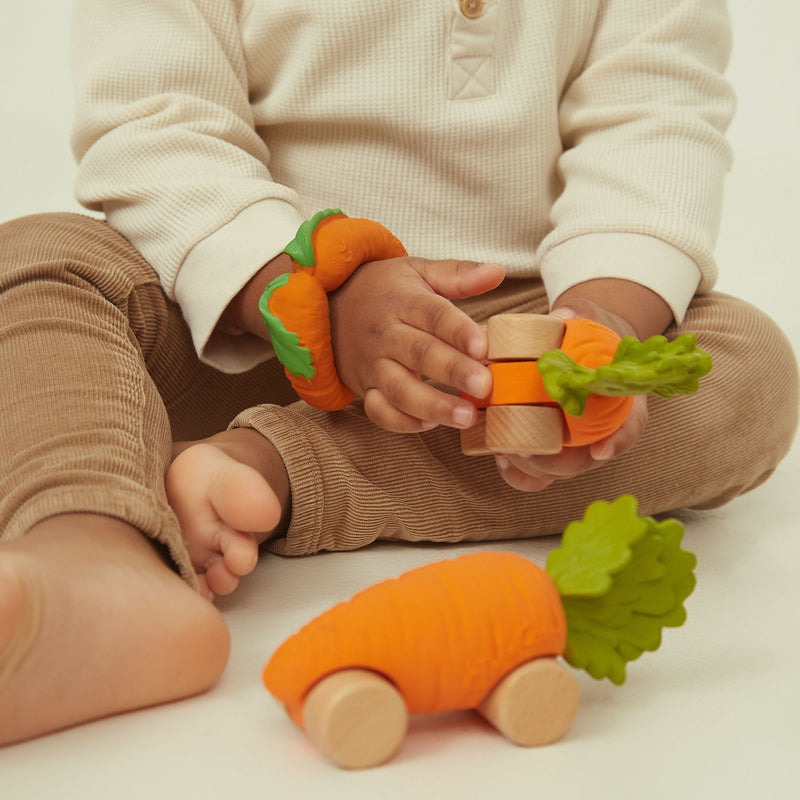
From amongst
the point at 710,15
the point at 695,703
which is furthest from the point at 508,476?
the point at 710,15

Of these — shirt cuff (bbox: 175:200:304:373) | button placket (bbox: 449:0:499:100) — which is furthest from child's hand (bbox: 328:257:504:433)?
button placket (bbox: 449:0:499:100)

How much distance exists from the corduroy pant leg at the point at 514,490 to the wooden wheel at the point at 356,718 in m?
0.29

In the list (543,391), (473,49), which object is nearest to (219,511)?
(543,391)

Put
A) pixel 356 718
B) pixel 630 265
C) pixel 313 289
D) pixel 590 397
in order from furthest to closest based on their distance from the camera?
1. pixel 630 265
2. pixel 313 289
3. pixel 590 397
4. pixel 356 718

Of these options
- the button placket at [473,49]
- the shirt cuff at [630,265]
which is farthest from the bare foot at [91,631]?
the button placket at [473,49]

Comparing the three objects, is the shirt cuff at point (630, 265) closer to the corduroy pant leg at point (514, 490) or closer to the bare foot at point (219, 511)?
the corduroy pant leg at point (514, 490)

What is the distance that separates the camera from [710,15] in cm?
100

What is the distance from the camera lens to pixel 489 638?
0.45 meters

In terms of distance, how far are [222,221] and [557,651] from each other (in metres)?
0.48

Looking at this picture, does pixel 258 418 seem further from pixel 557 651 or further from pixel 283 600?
pixel 557 651

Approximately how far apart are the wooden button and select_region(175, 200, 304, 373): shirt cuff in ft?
0.86

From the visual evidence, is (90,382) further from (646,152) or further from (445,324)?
(646,152)

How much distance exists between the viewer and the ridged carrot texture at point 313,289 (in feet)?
2.28

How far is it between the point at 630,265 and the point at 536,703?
0.48 meters
